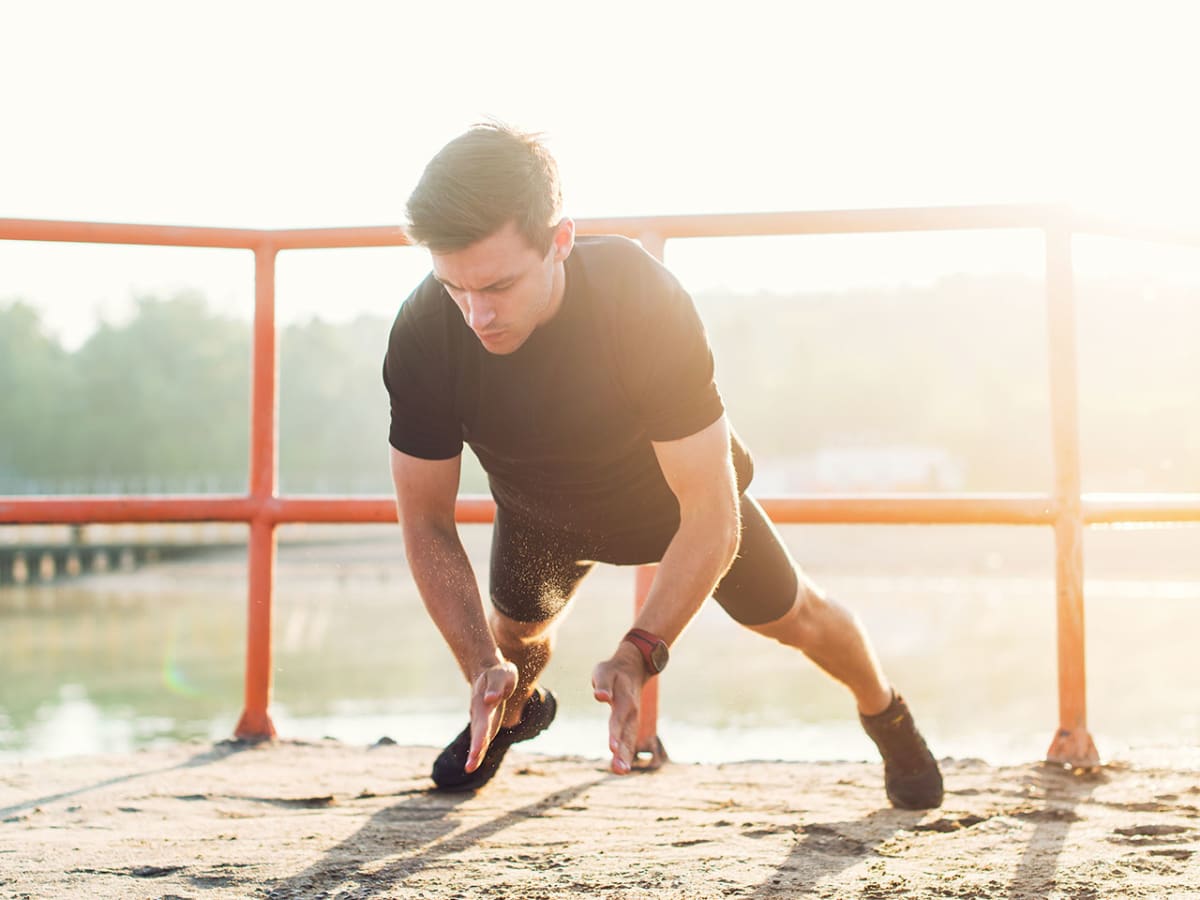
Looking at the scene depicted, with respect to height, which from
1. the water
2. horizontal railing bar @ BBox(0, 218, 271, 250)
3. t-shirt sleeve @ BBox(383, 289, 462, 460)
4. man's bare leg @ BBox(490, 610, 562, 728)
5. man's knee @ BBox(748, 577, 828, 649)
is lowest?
the water

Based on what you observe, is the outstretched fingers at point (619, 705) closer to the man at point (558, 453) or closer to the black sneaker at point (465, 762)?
the man at point (558, 453)

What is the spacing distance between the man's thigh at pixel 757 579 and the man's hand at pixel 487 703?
59cm

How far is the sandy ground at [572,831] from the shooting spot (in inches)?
72.6

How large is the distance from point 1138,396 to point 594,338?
5988 cm

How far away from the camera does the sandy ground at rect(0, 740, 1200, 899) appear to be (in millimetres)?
1844

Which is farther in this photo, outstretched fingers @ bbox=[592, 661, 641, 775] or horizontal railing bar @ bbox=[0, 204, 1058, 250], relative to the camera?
horizontal railing bar @ bbox=[0, 204, 1058, 250]

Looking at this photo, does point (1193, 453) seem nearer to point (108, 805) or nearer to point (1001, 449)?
point (1001, 449)

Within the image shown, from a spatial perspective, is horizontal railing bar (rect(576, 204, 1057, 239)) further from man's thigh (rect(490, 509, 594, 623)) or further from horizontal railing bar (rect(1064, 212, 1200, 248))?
man's thigh (rect(490, 509, 594, 623))

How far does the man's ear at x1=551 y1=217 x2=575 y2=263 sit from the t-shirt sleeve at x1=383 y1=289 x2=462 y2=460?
0.85 ft

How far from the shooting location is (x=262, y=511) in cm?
311

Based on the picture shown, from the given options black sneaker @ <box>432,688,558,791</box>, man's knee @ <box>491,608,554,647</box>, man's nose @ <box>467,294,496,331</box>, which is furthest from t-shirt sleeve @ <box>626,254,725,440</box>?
black sneaker @ <box>432,688,558,791</box>

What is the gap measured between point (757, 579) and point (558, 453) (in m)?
0.45

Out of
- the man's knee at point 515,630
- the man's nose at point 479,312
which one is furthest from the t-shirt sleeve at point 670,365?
the man's knee at point 515,630

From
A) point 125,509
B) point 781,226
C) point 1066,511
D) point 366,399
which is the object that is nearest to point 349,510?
point 125,509
